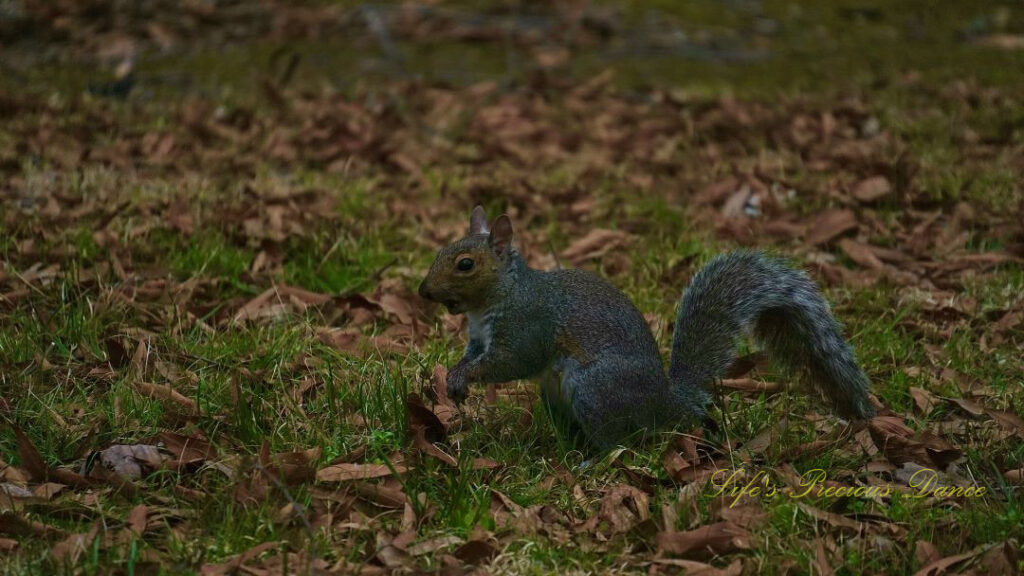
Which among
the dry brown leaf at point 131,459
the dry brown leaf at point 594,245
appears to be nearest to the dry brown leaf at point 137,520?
the dry brown leaf at point 131,459

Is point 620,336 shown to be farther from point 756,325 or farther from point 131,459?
point 131,459

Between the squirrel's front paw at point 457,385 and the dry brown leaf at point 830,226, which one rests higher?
the squirrel's front paw at point 457,385

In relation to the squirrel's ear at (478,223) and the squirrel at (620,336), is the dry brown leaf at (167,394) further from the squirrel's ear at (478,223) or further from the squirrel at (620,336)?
the squirrel's ear at (478,223)

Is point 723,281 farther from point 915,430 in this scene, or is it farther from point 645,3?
point 645,3

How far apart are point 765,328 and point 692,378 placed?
293mm

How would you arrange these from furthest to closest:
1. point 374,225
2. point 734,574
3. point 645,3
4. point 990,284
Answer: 1. point 645,3
2. point 374,225
3. point 990,284
4. point 734,574

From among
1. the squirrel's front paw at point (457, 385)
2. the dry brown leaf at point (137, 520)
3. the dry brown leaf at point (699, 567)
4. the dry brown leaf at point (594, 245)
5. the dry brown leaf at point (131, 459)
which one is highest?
the squirrel's front paw at point (457, 385)

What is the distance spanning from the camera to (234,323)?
12.6ft

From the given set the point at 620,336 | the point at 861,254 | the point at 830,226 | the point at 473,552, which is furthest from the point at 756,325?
the point at 830,226

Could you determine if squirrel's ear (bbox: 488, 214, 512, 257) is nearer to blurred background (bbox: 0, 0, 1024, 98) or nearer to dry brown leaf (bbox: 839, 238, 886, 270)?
dry brown leaf (bbox: 839, 238, 886, 270)

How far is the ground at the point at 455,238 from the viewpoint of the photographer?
264 cm

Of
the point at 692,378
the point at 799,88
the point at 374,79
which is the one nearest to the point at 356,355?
the point at 692,378

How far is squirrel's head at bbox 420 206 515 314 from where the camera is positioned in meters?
3.20

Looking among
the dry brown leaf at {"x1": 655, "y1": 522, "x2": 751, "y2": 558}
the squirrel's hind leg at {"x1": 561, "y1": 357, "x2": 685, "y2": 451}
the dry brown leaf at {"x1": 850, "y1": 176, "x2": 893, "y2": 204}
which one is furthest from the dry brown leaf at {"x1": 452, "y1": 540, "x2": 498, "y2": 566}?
the dry brown leaf at {"x1": 850, "y1": 176, "x2": 893, "y2": 204}
